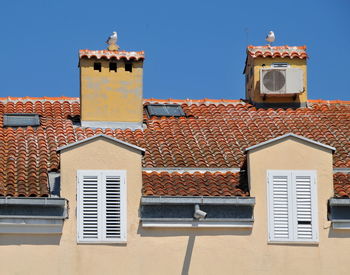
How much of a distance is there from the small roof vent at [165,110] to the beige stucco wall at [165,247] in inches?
256

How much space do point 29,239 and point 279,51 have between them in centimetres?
1291

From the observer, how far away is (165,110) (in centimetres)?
3591

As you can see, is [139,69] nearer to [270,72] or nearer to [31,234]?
[270,72]

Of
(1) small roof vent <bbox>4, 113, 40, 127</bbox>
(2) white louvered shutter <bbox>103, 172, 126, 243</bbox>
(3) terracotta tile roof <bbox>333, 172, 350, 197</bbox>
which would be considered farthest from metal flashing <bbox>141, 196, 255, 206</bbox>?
(1) small roof vent <bbox>4, 113, 40, 127</bbox>

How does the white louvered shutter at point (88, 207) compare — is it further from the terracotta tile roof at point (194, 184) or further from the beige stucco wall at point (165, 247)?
the terracotta tile roof at point (194, 184)

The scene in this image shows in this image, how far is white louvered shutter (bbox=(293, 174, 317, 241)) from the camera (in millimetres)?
28859

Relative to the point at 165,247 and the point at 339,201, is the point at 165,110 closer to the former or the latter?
the point at 165,247

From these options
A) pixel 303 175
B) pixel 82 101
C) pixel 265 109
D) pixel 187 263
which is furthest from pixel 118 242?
pixel 265 109

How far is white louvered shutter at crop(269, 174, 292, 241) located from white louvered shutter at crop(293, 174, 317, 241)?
16cm

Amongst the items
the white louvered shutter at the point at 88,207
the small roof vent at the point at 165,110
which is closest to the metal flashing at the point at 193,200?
the white louvered shutter at the point at 88,207

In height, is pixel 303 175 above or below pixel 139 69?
below

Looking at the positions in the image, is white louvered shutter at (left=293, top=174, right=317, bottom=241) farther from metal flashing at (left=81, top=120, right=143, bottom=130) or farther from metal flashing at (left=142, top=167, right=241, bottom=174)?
metal flashing at (left=81, top=120, right=143, bottom=130)

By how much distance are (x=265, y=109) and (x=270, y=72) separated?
1.39 meters

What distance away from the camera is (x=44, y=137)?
32.8m
